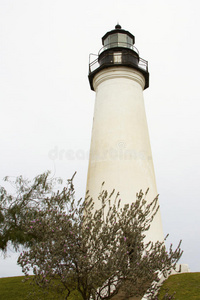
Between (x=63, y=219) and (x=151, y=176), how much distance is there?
7.55m

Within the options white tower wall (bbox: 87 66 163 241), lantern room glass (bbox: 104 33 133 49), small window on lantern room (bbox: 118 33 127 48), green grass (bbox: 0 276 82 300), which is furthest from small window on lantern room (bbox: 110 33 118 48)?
green grass (bbox: 0 276 82 300)

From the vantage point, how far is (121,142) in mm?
12531

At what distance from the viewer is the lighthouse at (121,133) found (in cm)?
1186

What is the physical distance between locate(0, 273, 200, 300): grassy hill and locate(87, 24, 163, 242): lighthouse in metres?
2.00

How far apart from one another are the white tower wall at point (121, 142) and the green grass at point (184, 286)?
6.38 ft

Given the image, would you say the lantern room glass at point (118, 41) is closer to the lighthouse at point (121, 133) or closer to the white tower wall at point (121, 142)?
the lighthouse at point (121, 133)

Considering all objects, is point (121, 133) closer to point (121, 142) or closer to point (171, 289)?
point (121, 142)

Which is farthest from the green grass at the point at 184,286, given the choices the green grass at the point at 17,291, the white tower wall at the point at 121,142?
the green grass at the point at 17,291

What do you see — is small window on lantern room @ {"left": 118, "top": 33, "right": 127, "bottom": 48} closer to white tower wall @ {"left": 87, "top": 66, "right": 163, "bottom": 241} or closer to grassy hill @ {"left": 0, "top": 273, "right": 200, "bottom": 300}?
white tower wall @ {"left": 87, "top": 66, "right": 163, "bottom": 241}

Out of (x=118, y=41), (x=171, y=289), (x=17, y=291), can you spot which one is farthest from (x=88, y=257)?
(x=118, y=41)

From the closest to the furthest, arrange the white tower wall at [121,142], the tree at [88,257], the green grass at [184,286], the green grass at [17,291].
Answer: the tree at [88,257]
the green grass at [184,286]
the green grass at [17,291]
the white tower wall at [121,142]

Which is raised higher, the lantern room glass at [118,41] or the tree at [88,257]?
the lantern room glass at [118,41]

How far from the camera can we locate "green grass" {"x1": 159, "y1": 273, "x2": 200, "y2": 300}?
10161 mm

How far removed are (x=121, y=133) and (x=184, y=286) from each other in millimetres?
7151
